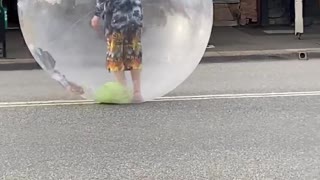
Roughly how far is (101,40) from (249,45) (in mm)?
7686

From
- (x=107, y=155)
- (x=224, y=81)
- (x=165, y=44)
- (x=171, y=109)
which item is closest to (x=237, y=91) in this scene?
(x=224, y=81)

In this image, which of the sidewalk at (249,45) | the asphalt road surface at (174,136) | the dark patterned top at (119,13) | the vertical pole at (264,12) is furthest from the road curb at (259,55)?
the dark patterned top at (119,13)

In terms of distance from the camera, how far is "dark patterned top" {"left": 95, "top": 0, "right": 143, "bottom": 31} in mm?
6898

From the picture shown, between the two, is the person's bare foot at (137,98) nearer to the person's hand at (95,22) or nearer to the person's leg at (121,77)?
the person's leg at (121,77)

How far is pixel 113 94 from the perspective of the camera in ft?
24.4

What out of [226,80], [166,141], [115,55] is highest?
[115,55]

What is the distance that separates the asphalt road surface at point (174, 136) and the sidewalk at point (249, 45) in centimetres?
351

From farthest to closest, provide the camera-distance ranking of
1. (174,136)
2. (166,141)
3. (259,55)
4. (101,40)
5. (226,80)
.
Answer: (259,55), (226,80), (101,40), (174,136), (166,141)

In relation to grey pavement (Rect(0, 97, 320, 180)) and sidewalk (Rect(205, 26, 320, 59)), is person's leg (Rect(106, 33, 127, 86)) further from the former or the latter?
sidewalk (Rect(205, 26, 320, 59))

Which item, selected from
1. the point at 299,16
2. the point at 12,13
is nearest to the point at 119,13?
the point at 299,16

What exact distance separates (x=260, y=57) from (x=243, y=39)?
2.42 m

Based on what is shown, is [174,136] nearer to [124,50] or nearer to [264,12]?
[124,50]

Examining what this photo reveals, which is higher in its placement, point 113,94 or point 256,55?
point 113,94

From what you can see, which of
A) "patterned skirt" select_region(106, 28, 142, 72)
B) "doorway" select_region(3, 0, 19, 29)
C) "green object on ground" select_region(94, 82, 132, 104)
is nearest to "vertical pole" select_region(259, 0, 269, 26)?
"doorway" select_region(3, 0, 19, 29)
